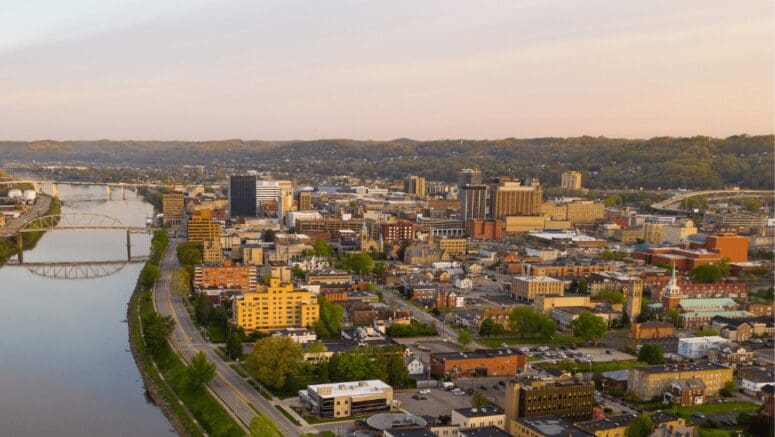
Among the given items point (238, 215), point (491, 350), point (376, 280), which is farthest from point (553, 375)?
point (238, 215)

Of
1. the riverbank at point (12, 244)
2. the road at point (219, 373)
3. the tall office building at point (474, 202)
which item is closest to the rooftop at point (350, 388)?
the road at point (219, 373)

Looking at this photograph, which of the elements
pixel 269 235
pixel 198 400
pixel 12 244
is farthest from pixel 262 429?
pixel 12 244

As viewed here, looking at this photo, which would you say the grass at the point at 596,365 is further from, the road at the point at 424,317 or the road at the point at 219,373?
the road at the point at 219,373

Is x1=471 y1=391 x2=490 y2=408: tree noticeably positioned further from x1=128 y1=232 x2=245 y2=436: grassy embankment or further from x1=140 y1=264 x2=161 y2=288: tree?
x1=140 y1=264 x2=161 y2=288: tree

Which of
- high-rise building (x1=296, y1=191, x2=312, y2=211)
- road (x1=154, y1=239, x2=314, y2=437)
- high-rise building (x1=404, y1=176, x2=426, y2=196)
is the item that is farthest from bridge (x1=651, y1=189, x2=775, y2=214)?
road (x1=154, y1=239, x2=314, y2=437)

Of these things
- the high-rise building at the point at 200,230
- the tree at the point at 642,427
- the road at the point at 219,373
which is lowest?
the road at the point at 219,373
